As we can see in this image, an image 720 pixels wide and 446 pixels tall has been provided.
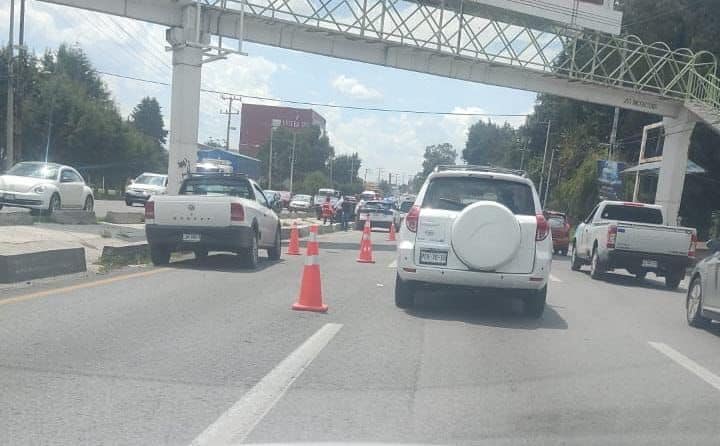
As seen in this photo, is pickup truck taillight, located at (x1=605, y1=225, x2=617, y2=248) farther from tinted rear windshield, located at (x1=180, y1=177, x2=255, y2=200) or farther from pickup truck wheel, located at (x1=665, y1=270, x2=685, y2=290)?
tinted rear windshield, located at (x1=180, y1=177, x2=255, y2=200)

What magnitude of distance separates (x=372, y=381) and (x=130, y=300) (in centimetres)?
473

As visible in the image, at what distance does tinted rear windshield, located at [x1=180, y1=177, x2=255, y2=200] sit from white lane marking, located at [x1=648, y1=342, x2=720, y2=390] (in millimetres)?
8953

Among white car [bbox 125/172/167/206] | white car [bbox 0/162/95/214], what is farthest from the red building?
white car [bbox 0/162/95/214]

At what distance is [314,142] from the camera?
12750 centimetres

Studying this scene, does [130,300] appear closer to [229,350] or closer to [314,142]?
[229,350]

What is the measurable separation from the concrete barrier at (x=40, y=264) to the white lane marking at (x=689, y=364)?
8.65 m

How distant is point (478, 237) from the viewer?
9.72 meters

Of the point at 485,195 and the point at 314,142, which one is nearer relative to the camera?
the point at 485,195

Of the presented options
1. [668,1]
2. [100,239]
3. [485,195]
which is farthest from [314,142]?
[485,195]

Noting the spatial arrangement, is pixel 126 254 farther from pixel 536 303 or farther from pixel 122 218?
pixel 122 218

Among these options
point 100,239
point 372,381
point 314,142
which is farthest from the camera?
point 314,142

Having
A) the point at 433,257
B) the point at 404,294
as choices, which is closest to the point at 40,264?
the point at 404,294

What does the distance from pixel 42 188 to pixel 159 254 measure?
8654 millimetres

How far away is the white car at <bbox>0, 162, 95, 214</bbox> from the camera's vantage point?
69.3 feet
